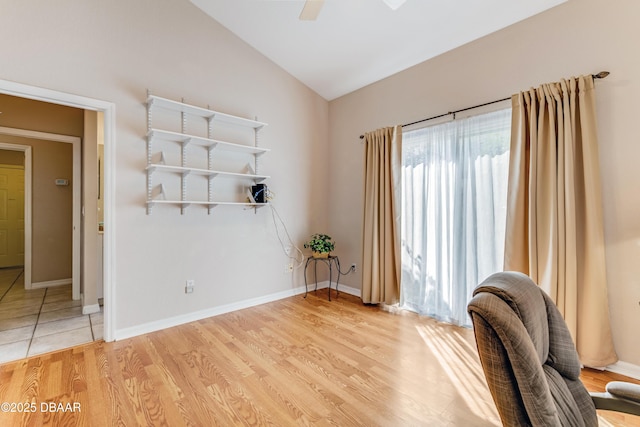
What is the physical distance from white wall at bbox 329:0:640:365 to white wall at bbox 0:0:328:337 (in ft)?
6.50

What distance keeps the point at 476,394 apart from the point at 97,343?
306cm

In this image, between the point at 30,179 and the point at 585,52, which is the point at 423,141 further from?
the point at 30,179

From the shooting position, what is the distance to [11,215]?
5879 millimetres

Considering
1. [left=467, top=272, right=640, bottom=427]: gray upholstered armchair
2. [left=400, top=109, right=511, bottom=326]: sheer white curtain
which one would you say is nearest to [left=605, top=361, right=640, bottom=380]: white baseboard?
[left=400, top=109, right=511, bottom=326]: sheer white curtain

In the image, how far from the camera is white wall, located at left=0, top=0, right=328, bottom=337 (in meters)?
2.43

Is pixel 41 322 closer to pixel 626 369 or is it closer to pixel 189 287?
pixel 189 287

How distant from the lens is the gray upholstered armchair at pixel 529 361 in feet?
2.45

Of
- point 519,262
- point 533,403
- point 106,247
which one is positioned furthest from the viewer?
point 106,247

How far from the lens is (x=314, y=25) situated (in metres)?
3.08

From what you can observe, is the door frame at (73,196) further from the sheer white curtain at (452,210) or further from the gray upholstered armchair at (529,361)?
the gray upholstered armchair at (529,361)

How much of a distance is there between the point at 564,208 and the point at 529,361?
2054 mm

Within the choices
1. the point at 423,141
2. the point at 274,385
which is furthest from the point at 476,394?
the point at 423,141

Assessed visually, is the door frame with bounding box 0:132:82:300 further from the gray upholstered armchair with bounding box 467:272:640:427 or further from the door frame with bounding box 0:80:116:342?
the gray upholstered armchair with bounding box 467:272:640:427

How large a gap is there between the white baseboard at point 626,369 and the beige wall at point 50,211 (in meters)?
6.49
